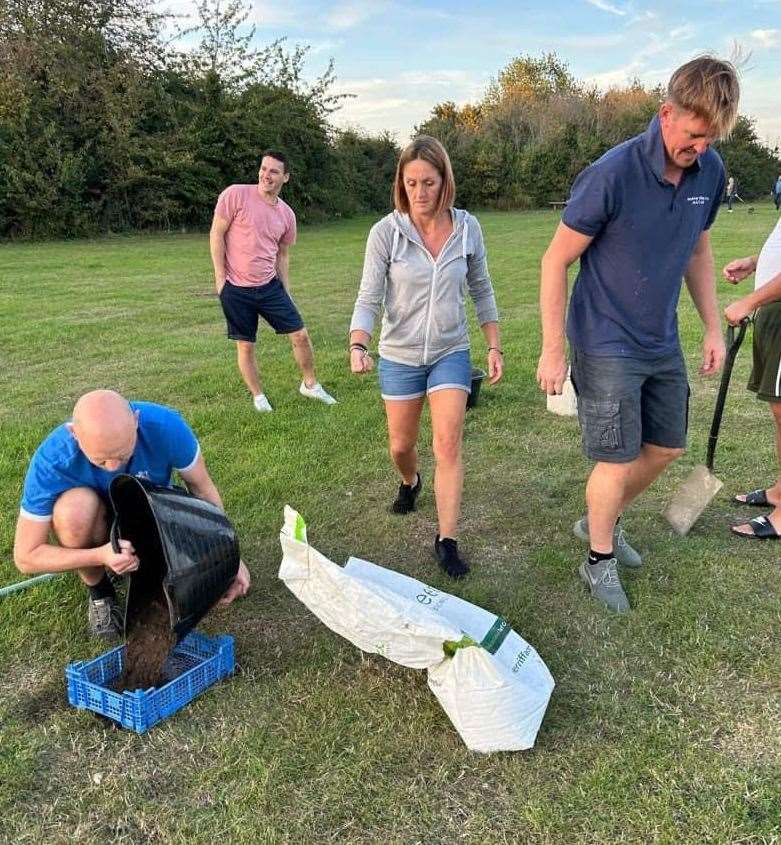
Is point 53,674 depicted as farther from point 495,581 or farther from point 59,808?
point 495,581

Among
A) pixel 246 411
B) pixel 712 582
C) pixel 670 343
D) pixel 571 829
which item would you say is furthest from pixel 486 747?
pixel 246 411

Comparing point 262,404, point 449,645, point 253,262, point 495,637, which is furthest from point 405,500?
point 253,262

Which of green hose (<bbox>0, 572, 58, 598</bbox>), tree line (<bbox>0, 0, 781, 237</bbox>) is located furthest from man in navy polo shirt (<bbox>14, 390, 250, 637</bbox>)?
tree line (<bbox>0, 0, 781, 237</bbox>)

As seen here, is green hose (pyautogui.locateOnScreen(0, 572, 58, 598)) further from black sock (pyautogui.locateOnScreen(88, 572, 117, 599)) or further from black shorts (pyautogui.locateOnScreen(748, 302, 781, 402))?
black shorts (pyautogui.locateOnScreen(748, 302, 781, 402))

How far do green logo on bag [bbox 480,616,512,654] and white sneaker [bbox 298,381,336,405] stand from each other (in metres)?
3.26

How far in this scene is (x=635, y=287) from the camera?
274 cm

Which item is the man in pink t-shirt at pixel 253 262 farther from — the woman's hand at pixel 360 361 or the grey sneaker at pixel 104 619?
the grey sneaker at pixel 104 619

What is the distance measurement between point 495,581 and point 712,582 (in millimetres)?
874

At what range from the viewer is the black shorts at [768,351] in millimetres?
3383

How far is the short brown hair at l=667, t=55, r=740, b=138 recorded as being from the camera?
2389 mm

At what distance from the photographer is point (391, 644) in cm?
235

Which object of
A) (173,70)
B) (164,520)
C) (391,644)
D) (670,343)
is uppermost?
(173,70)

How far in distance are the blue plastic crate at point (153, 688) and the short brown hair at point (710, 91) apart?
230cm

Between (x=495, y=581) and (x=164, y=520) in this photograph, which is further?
(x=495, y=581)
